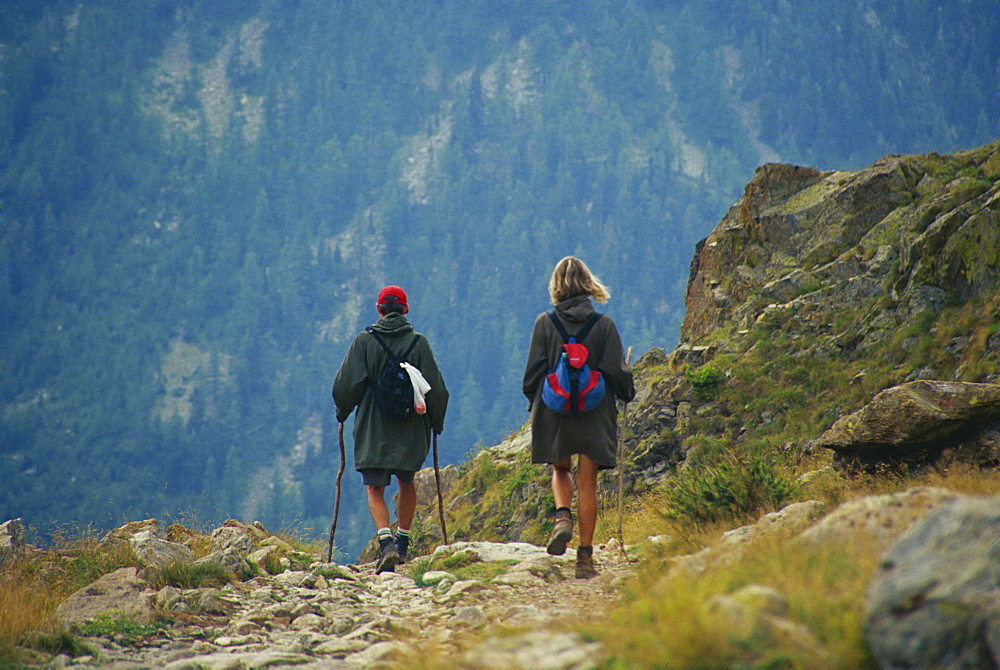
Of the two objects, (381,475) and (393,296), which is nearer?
(381,475)

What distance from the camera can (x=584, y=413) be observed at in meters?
7.11

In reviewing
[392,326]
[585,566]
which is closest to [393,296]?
[392,326]

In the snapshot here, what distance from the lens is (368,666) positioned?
4277 mm

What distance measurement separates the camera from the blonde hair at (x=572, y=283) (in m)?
7.30

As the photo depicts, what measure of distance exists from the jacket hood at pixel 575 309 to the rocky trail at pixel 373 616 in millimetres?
2246

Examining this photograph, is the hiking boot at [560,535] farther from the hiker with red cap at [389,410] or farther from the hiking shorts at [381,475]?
the hiking shorts at [381,475]

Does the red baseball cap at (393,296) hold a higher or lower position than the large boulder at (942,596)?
higher

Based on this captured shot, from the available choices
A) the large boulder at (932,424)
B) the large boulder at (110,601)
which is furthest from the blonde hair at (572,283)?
the large boulder at (110,601)

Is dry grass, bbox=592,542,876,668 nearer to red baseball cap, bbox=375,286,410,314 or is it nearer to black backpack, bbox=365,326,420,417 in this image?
black backpack, bbox=365,326,420,417

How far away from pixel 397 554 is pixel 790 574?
5621 millimetres

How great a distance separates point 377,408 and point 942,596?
6.62 meters

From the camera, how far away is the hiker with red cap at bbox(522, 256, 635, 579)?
6.96 meters

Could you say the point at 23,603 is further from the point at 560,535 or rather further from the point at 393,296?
the point at 393,296

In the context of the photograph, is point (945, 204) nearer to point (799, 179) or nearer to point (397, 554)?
point (799, 179)
